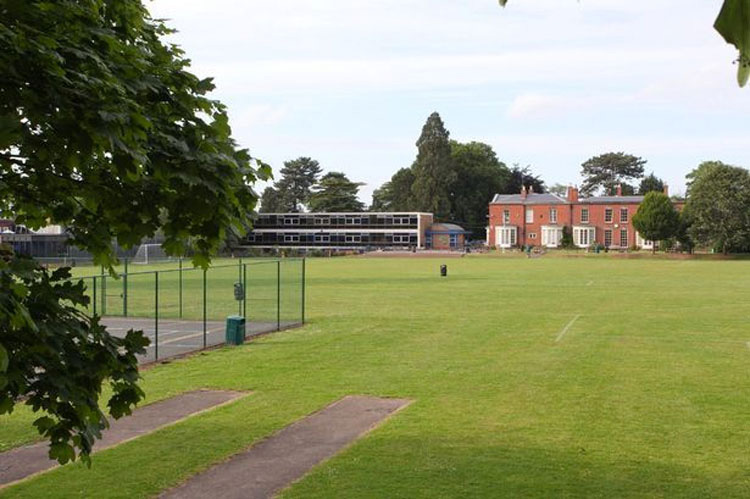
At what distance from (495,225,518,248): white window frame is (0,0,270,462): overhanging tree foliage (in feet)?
374

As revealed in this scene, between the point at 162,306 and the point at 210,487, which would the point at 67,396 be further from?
the point at 162,306

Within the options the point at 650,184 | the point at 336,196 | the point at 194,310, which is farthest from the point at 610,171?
the point at 194,310

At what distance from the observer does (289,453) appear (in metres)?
12.0

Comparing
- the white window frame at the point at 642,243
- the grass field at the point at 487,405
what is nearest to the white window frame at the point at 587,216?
the white window frame at the point at 642,243

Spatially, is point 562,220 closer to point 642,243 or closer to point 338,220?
point 642,243

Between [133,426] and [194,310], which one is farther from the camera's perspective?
[194,310]

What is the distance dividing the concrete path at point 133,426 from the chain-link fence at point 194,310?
4.57m

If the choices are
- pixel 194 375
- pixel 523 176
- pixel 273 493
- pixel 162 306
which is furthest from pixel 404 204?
pixel 273 493

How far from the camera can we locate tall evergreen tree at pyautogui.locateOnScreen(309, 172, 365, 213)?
424 ft

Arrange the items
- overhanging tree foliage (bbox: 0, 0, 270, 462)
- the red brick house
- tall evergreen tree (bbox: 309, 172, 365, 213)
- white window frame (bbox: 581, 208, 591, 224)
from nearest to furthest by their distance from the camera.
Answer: overhanging tree foliage (bbox: 0, 0, 270, 462) → the red brick house → white window frame (bbox: 581, 208, 591, 224) → tall evergreen tree (bbox: 309, 172, 365, 213)

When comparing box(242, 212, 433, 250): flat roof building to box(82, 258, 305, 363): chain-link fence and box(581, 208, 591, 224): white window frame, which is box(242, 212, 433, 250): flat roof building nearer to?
box(581, 208, 591, 224): white window frame

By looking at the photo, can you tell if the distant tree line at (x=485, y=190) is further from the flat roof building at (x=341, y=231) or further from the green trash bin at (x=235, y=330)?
the green trash bin at (x=235, y=330)

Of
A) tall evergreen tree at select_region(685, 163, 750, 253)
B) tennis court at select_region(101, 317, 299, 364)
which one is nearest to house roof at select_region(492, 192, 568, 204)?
tall evergreen tree at select_region(685, 163, 750, 253)

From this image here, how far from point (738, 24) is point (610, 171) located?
164 metres
